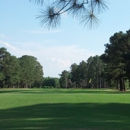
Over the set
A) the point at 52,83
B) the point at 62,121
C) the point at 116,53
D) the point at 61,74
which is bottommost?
the point at 62,121

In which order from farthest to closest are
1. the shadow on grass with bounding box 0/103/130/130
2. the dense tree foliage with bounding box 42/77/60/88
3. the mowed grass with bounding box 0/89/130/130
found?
the dense tree foliage with bounding box 42/77/60/88 < the mowed grass with bounding box 0/89/130/130 < the shadow on grass with bounding box 0/103/130/130

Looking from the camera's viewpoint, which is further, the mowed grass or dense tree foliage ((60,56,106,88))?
dense tree foliage ((60,56,106,88))

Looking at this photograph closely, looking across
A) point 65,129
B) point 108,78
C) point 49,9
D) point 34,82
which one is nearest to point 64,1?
point 49,9

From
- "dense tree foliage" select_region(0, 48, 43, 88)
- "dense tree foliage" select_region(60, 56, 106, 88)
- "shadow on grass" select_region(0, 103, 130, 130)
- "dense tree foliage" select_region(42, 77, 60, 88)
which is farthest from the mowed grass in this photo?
"dense tree foliage" select_region(42, 77, 60, 88)

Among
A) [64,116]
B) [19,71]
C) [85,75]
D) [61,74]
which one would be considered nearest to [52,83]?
[61,74]

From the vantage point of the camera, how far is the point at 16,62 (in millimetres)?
104750

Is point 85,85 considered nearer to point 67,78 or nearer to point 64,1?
point 67,78

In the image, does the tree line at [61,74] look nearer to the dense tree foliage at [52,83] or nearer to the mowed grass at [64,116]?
the dense tree foliage at [52,83]

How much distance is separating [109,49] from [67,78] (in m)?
72.8

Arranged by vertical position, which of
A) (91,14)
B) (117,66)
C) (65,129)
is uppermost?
(117,66)

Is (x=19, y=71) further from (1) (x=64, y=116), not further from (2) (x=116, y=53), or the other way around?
(1) (x=64, y=116)

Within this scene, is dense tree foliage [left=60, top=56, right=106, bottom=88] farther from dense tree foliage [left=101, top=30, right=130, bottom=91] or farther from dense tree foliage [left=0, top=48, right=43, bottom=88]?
dense tree foliage [left=101, top=30, right=130, bottom=91]

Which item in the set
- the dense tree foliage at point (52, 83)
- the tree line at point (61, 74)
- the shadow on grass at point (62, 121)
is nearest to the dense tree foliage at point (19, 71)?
the tree line at point (61, 74)

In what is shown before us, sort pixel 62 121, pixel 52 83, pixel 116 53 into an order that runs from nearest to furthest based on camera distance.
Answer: pixel 62 121, pixel 116 53, pixel 52 83
